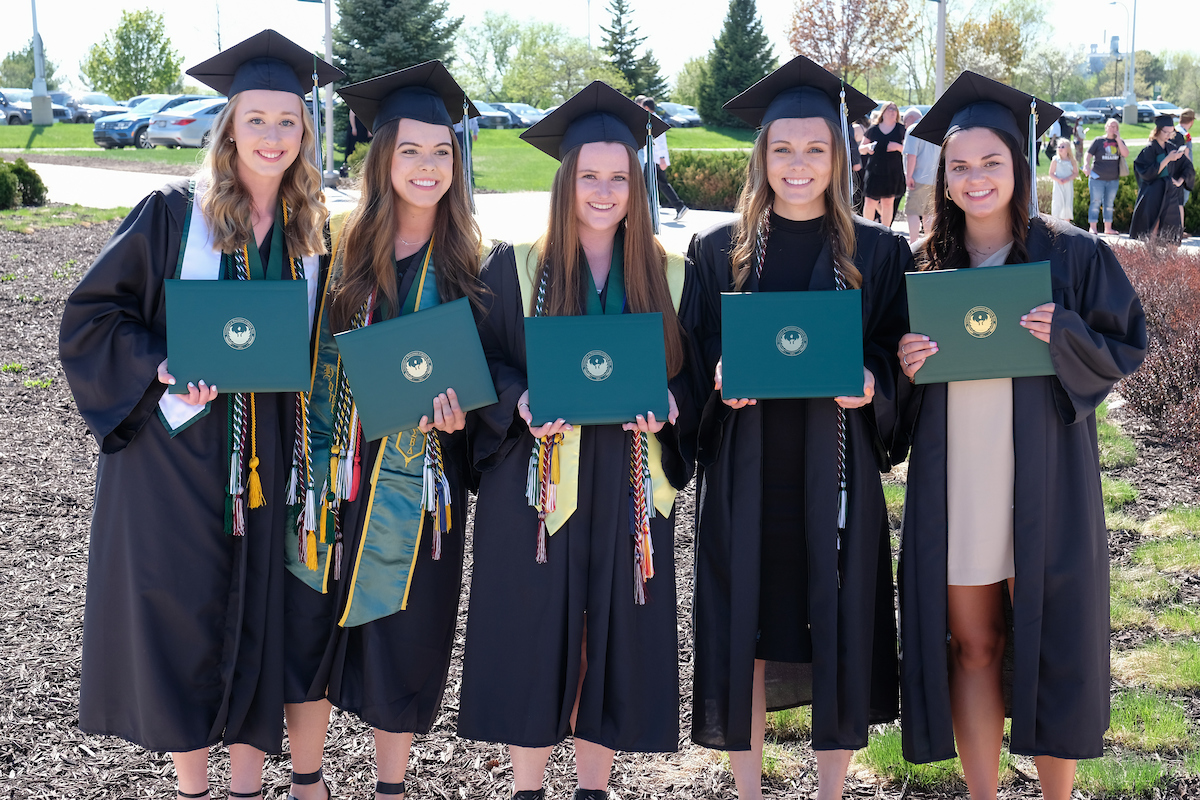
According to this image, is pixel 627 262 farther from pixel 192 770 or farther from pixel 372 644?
pixel 192 770

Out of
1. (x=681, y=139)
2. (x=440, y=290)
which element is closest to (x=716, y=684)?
(x=440, y=290)

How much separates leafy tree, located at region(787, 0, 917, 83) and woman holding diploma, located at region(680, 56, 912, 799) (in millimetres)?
35932

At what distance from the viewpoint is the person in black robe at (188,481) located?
2811mm

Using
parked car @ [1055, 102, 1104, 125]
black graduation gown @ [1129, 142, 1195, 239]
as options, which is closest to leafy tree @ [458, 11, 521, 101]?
parked car @ [1055, 102, 1104, 125]

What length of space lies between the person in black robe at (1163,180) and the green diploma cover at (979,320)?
491 inches

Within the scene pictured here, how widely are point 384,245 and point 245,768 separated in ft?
5.22

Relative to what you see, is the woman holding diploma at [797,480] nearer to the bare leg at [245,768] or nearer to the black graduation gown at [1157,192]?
the bare leg at [245,768]

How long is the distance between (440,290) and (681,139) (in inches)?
1325

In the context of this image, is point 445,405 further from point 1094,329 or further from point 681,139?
point 681,139

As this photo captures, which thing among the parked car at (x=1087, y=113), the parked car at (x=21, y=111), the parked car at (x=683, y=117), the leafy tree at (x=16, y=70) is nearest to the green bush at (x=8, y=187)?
the parked car at (x=21, y=111)

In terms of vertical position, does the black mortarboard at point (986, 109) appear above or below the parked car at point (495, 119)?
below

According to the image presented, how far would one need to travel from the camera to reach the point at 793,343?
2793 millimetres

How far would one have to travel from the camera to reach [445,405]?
289cm

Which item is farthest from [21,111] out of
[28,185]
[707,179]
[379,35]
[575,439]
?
[575,439]
